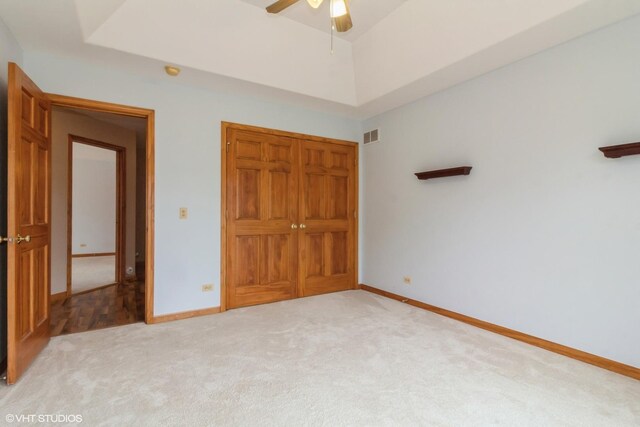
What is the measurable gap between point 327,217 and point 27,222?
9.98 feet

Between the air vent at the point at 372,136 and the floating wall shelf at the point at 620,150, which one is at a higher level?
the air vent at the point at 372,136

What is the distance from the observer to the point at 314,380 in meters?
2.07

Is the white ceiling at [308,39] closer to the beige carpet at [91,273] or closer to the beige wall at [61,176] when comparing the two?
the beige wall at [61,176]

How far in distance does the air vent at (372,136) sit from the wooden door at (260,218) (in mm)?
1115

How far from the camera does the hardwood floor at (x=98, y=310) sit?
121 inches

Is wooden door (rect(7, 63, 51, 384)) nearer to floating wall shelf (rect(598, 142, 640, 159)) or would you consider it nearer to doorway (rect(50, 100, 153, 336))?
doorway (rect(50, 100, 153, 336))

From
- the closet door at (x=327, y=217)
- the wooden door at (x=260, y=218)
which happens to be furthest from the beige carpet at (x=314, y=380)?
the closet door at (x=327, y=217)

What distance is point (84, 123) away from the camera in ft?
14.6

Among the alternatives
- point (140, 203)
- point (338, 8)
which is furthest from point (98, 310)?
point (338, 8)

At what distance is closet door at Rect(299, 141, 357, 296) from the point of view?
416 cm

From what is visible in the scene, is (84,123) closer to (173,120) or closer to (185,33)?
(173,120)

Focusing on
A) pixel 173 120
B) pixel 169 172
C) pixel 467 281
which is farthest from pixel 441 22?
pixel 169 172

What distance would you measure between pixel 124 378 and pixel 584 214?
11.5ft

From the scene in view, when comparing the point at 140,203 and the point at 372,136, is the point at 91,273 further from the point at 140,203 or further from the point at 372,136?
the point at 372,136
